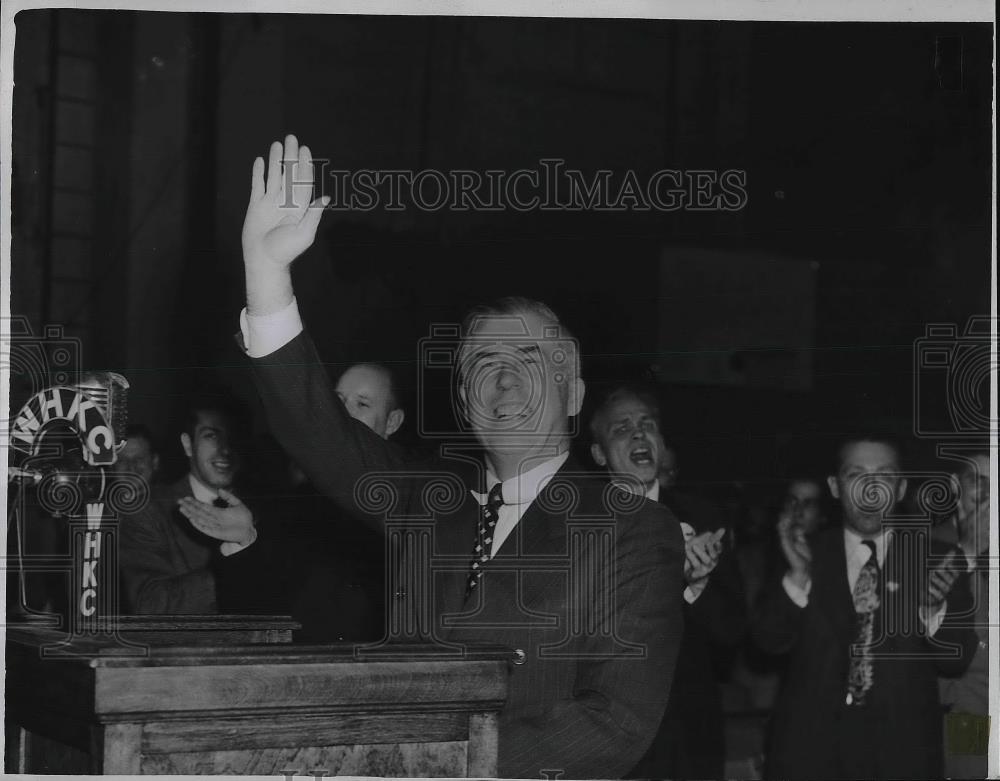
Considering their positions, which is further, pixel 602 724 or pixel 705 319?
pixel 705 319

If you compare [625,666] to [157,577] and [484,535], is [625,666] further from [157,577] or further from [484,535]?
[157,577]

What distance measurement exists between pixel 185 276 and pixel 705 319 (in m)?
1.45

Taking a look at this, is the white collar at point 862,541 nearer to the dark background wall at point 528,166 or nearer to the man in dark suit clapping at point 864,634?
the man in dark suit clapping at point 864,634

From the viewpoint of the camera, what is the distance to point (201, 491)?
3.57 metres

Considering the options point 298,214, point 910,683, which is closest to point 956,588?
point 910,683

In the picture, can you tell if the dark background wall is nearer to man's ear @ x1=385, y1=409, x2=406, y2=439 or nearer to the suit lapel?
man's ear @ x1=385, y1=409, x2=406, y2=439

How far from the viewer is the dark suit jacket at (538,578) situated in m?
3.31

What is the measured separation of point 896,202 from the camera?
356cm

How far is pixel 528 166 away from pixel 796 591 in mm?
1379

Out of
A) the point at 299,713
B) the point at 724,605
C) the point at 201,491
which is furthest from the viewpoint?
the point at 201,491

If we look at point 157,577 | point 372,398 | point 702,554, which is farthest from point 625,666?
point 157,577

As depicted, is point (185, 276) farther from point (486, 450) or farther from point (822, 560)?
point (822, 560)

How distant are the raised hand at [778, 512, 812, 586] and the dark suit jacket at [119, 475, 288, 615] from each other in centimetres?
137

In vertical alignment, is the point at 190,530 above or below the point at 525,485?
below
